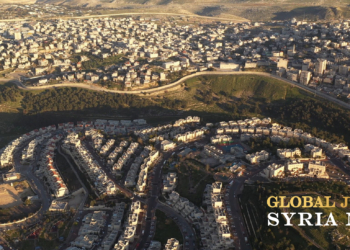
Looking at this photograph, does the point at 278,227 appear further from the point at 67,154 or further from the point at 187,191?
the point at 67,154

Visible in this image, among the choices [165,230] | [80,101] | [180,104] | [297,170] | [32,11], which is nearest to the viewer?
[165,230]

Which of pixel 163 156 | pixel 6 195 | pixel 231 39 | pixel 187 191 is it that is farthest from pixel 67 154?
pixel 231 39

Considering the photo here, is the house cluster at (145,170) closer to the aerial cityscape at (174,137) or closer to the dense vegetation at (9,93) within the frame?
the aerial cityscape at (174,137)

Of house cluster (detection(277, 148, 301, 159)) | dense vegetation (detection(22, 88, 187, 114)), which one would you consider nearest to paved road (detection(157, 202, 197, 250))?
house cluster (detection(277, 148, 301, 159))

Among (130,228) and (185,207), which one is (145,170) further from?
(130,228)

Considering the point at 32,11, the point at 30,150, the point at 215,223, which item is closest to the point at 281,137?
the point at 215,223
